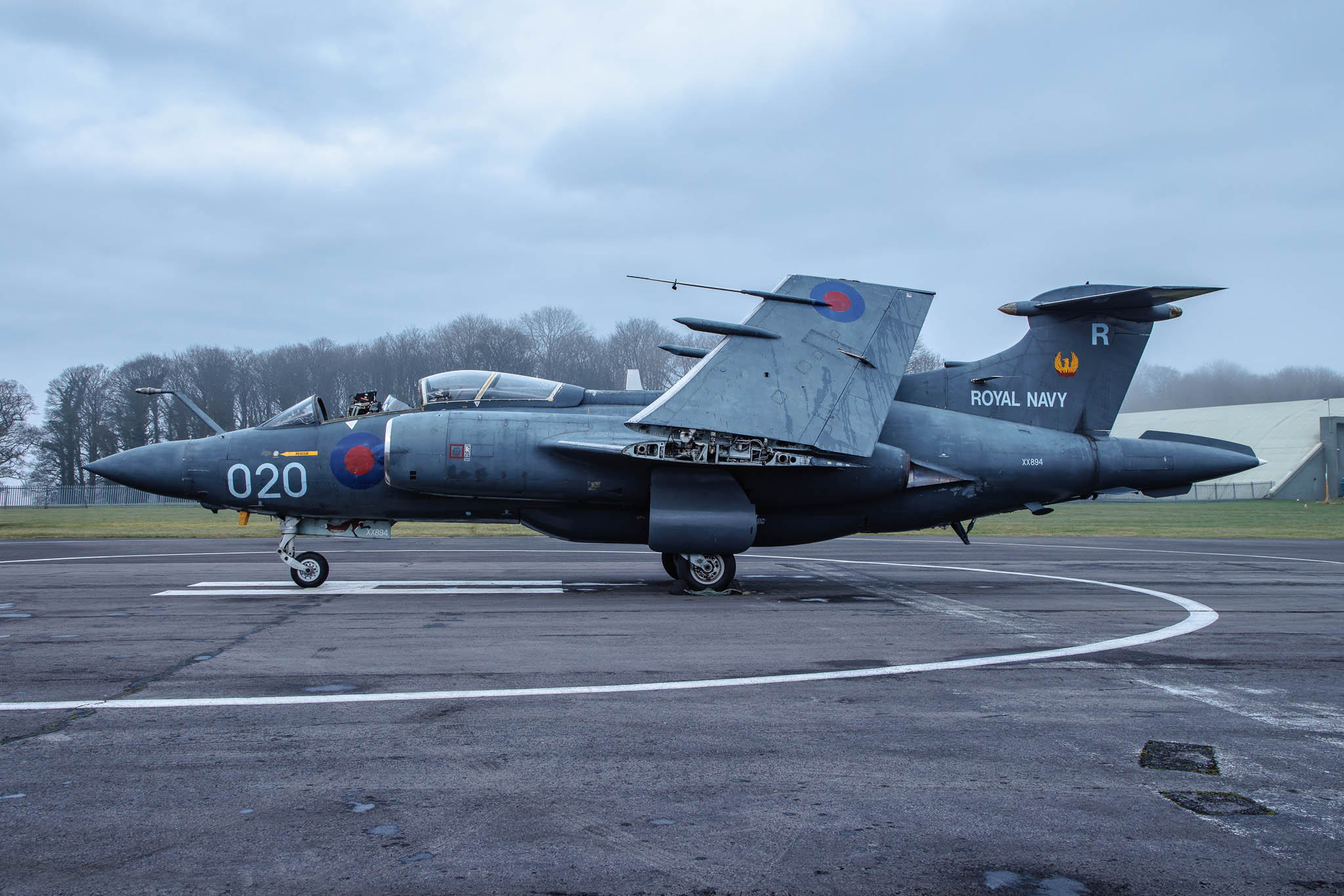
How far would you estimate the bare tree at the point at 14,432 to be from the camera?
46.3 m

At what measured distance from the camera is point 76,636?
29.9 feet

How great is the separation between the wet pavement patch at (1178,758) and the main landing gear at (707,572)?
8.39 metres

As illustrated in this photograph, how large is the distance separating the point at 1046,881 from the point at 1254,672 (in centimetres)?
553

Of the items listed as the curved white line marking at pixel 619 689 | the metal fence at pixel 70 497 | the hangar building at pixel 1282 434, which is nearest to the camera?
the curved white line marking at pixel 619 689

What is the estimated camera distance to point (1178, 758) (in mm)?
5195

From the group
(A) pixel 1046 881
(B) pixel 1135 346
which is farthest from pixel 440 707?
(B) pixel 1135 346

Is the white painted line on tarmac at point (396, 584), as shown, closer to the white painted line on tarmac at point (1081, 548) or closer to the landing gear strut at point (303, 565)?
the landing gear strut at point (303, 565)

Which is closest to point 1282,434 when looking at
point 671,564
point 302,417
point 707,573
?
point 671,564

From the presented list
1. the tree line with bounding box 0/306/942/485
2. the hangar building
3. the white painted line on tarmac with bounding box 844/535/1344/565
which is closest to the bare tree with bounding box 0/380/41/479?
the tree line with bounding box 0/306/942/485

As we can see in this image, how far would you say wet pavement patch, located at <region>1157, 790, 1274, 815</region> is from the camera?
4312 mm

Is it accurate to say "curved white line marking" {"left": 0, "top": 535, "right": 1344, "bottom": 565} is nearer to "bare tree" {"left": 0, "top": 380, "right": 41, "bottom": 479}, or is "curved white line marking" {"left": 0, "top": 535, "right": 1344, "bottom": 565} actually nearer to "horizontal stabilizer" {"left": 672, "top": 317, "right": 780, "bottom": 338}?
"horizontal stabilizer" {"left": 672, "top": 317, "right": 780, "bottom": 338}

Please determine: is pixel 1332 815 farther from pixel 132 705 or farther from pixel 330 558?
pixel 330 558

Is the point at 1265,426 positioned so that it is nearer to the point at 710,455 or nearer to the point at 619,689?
the point at 710,455

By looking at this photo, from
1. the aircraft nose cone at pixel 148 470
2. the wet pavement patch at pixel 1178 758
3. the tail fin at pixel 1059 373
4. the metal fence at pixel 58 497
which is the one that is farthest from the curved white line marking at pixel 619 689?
the metal fence at pixel 58 497
